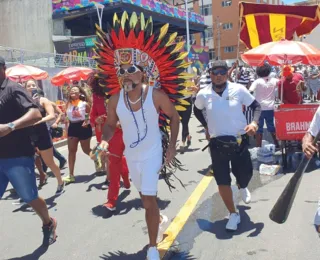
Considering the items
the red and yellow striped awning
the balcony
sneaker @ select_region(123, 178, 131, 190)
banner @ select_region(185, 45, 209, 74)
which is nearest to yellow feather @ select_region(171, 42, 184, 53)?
sneaker @ select_region(123, 178, 131, 190)

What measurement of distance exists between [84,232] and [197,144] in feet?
20.0

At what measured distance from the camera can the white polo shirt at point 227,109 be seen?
4.52 meters

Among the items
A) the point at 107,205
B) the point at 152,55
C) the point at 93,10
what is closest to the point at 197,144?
the point at 107,205

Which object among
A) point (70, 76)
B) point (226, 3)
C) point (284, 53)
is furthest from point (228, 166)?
point (226, 3)

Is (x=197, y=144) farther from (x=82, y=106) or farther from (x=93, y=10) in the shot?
(x=93, y=10)

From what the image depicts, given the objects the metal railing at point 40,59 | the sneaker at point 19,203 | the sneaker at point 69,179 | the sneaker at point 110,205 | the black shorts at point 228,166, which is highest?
the metal railing at point 40,59

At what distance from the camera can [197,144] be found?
34.5 ft

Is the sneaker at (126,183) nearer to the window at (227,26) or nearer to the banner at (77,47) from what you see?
the banner at (77,47)

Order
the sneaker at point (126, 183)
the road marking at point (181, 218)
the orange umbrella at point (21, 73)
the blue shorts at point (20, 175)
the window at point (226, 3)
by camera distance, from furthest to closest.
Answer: the window at point (226, 3) < the orange umbrella at point (21, 73) < the sneaker at point (126, 183) < the road marking at point (181, 218) < the blue shorts at point (20, 175)

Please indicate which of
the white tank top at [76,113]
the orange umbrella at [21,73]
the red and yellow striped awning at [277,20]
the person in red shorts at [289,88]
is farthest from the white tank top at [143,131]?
the orange umbrella at [21,73]

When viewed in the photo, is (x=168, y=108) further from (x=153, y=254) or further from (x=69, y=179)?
(x=69, y=179)

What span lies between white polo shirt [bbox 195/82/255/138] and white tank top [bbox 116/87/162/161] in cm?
101

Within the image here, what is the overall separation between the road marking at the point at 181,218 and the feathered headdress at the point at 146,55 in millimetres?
943

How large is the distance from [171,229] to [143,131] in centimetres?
139
